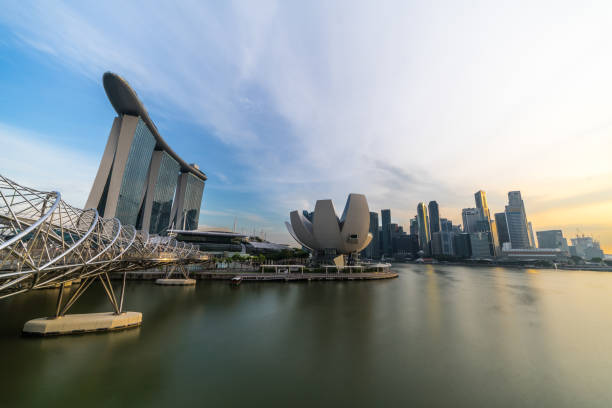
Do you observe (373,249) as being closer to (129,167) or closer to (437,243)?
(437,243)

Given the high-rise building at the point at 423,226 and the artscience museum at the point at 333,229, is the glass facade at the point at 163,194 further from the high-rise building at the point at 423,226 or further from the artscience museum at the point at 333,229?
the high-rise building at the point at 423,226

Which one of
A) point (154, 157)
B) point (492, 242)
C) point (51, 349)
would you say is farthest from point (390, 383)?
point (492, 242)

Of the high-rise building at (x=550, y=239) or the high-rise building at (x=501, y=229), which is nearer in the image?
the high-rise building at (x=501, y=229)

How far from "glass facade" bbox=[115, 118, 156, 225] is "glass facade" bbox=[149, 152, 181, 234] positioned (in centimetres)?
1204

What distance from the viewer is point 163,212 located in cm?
6794

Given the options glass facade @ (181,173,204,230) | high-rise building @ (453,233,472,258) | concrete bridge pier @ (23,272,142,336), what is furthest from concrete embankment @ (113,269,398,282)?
high-rise building @ (453,233,472,258)

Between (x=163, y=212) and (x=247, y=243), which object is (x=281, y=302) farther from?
(x=163, y=212)

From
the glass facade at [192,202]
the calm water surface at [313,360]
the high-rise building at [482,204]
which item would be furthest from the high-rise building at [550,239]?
the glass facade at [192,202]

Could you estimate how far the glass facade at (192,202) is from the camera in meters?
79.6

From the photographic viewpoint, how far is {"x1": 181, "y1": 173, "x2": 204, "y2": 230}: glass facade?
79619mm

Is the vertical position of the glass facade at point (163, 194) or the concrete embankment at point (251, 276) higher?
the glass facade at point (163, 194)

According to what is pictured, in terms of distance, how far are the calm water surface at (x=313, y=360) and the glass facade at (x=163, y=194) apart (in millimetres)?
55585

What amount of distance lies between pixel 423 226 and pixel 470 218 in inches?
925

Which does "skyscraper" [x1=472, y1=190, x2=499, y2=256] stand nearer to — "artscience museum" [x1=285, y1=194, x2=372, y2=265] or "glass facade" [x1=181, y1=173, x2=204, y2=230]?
"artscience museum" [x1=285, y1=194, x2=372, y2=265]
